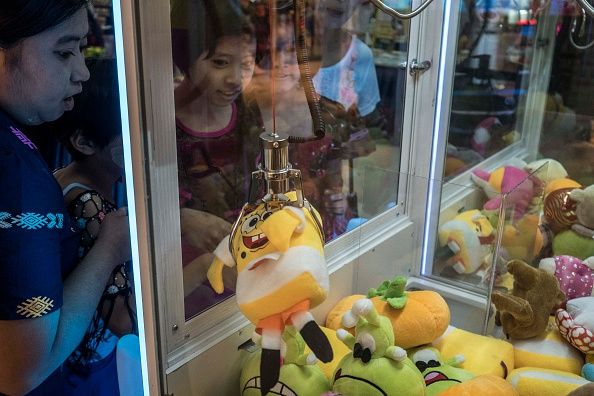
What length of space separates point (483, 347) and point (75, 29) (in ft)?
2.57

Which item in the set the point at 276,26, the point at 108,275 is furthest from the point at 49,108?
the point at 276,26

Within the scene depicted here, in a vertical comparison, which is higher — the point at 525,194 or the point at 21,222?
the point at 21,222

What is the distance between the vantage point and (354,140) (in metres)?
1.34

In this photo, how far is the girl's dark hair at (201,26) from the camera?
2.57ft

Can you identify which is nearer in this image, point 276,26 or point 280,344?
point 280,344

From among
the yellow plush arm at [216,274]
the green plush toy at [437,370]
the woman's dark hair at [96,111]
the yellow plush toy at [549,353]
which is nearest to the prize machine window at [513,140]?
the yellow plush toy at [549,353]

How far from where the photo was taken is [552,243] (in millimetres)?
1372

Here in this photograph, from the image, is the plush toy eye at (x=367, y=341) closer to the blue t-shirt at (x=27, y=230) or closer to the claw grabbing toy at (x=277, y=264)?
the claw grabbing toy at (x=277, y=264)

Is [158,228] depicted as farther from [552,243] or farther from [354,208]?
[552,243]

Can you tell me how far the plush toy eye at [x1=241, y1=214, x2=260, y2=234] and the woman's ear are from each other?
0.19m

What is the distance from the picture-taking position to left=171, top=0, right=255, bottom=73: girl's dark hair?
78 centimetres

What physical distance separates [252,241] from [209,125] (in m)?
0.26

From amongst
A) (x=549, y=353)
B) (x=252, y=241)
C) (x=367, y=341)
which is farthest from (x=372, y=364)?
(x=549, y=353)

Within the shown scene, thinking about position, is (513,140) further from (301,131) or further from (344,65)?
(301,131)
